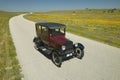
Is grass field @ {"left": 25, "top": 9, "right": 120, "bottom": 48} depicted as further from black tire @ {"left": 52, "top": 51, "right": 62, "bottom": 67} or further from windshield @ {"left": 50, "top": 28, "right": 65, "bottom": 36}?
black tire @ {"left": 52, "top": 51, "right": 62, "bottom": 67}

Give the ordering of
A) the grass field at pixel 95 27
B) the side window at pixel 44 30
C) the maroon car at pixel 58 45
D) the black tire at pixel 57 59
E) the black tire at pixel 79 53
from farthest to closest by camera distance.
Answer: the grass field at pixel 95 27
the side window at pixel 44 30
the black tire at pixel 79 53
the maroon car at pixel 58 45
the black tire at pixel 57 59

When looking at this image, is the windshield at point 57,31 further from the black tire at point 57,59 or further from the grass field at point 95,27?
the grass field at point 95,27

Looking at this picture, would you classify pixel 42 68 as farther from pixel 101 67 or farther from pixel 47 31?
pixel 101 67

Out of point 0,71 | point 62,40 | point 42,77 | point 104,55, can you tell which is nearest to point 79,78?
point 42,77

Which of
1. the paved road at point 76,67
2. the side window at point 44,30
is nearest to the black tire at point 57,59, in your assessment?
the paved road at point 76,67

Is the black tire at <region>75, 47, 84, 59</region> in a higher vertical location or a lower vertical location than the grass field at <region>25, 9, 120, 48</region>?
higher

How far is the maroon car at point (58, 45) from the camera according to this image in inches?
339

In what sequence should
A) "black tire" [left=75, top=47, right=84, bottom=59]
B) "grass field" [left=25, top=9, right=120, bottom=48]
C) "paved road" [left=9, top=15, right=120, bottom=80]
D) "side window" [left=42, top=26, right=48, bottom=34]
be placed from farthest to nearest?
1. "grass field" [left=25, top=9, right=120, bottom=48]
2. "side window" [left=42, top=26, right=48, bottom=34]
3. "black tire" [left=75, top=47, right=84, bottom=59]
4. "paved road" [left=9, top=15, right=120, bottom=80]

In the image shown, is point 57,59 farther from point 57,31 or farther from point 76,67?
point 57,31

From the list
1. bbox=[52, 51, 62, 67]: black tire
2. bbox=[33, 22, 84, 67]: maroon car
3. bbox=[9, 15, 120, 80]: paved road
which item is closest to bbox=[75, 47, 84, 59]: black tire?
bbox=[33, 22, 84, 67]: maroon car

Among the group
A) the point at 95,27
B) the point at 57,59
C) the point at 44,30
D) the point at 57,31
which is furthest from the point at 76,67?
the point at 95,27

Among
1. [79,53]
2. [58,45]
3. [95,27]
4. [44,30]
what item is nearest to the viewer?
[58,45]

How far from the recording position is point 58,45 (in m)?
8.84

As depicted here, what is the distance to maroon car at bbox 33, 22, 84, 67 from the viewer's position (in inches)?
339
